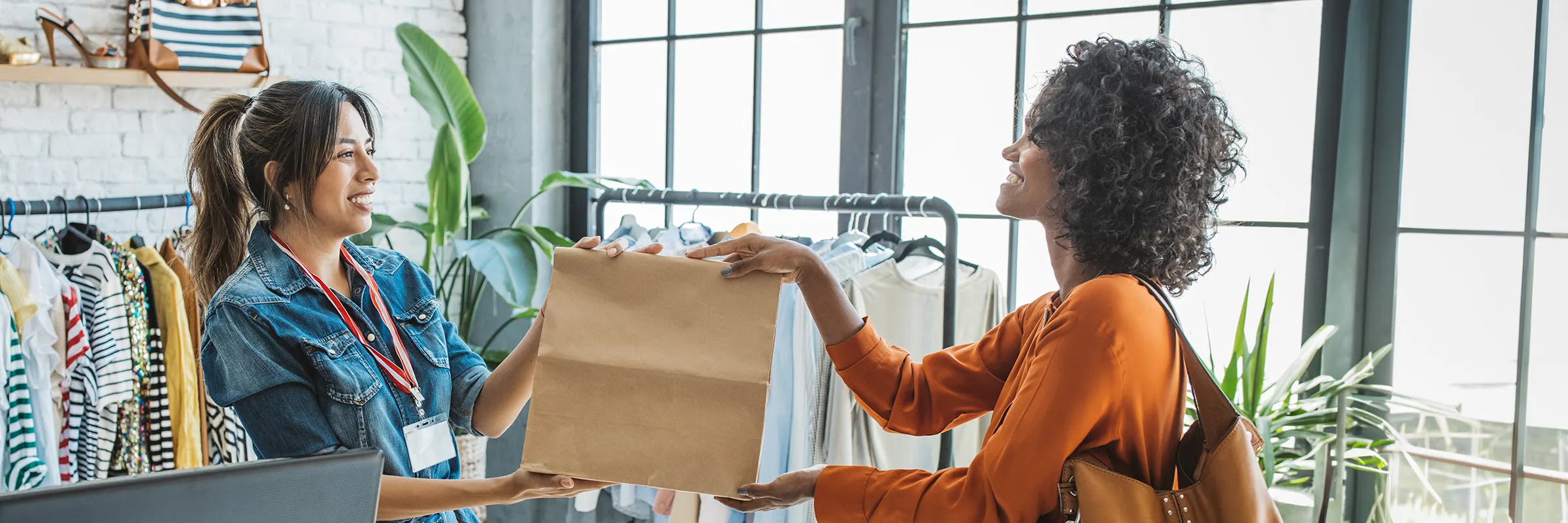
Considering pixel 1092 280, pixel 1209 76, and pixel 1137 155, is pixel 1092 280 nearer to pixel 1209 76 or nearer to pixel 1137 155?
pixel 1137 155

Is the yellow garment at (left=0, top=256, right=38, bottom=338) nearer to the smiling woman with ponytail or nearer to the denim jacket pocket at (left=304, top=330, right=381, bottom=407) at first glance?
the smiling woman with ponytail

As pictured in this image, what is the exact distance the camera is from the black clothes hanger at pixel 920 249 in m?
2.16

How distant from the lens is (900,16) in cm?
265

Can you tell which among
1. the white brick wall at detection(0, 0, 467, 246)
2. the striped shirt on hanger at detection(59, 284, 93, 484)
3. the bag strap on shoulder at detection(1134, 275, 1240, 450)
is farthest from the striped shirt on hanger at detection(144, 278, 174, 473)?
the bag strap on shoulder at detection(1134, 275, 1240, 450)

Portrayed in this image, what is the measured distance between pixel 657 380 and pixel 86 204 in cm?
193

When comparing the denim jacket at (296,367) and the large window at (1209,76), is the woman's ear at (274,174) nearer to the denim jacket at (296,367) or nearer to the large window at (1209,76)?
the denim jacket at (296,367)

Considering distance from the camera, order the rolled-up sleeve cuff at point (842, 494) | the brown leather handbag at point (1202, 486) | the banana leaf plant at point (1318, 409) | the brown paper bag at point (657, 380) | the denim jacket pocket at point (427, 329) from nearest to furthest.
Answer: the brown leather handbag at point (1202, 486), the brown paper bag at point (657, 380), the rolled-up sleeve cuff at point (842, 494), the denim jacket pocket at point (427, 329), the banana leaf plant at point (1318, 409)

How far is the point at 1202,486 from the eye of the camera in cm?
106

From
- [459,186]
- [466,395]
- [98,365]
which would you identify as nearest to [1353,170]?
[466,395]

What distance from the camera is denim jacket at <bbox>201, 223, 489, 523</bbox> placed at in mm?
1202

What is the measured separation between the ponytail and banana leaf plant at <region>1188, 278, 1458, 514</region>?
1.73 metres

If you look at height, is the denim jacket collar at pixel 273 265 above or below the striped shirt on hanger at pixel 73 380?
above

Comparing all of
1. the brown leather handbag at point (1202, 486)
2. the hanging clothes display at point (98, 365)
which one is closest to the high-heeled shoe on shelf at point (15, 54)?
the hanging clothes display at point (98, 365)

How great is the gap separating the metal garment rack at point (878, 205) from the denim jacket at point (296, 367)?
0.80 metres
